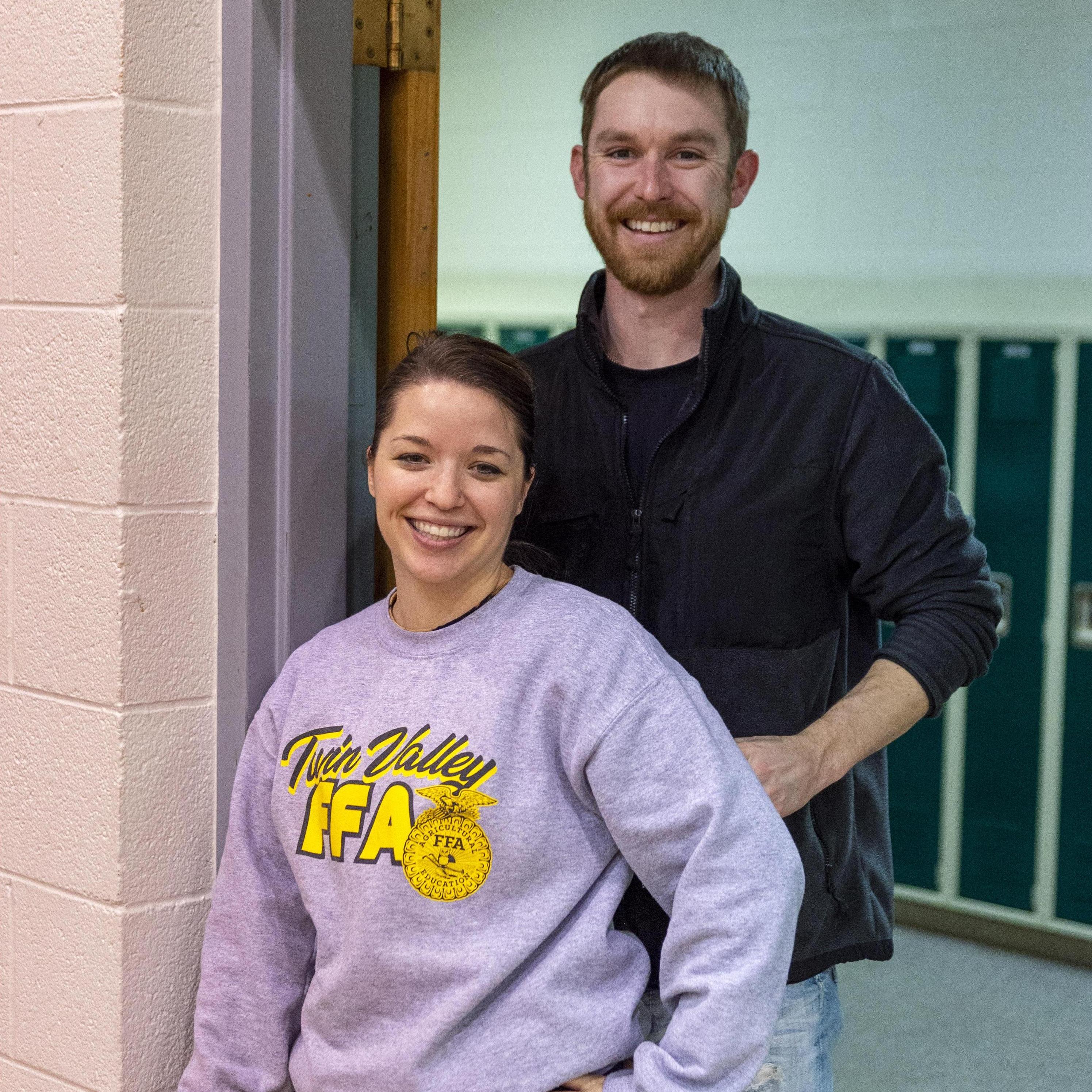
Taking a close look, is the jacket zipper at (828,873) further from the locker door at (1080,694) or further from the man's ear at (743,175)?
the locker door at (1080,694)

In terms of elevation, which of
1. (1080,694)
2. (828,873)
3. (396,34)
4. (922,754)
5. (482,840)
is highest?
(396,34)

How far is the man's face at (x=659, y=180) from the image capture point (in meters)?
1.48

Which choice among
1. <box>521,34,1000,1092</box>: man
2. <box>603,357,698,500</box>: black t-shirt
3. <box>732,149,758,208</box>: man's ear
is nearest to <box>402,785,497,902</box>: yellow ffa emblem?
<box>521,34,1000,1092</box>: man

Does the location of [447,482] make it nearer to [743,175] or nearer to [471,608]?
[471,608]

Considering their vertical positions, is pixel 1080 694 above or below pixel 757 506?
below

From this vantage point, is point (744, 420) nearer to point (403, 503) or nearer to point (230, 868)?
point (403, 503)

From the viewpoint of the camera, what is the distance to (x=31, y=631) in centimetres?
146

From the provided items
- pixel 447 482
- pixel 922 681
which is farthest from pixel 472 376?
pixel 922 681

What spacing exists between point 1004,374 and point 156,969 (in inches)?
113

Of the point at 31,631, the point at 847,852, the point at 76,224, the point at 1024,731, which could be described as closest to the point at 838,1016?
the point at 847,852

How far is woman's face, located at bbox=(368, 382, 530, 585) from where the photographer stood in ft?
4.20

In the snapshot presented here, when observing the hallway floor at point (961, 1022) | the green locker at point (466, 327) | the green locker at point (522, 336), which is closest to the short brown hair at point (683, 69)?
the hallway floor at point (961, 1022)

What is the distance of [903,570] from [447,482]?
54 cm

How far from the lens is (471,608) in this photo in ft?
4.33
